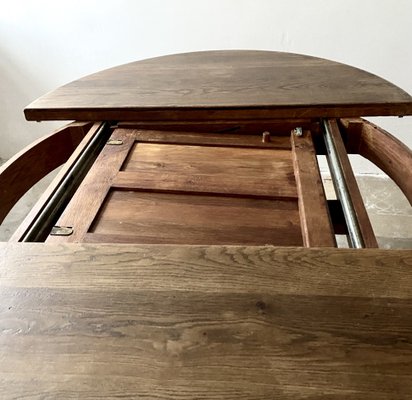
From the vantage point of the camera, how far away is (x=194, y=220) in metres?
0.88

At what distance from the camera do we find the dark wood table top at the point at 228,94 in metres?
1.09

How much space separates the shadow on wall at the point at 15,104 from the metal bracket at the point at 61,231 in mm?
1681

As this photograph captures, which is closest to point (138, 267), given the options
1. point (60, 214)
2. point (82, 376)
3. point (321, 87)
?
point (82, 376)

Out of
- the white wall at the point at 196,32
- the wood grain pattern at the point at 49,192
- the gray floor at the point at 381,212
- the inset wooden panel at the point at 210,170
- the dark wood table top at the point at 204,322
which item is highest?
the white wall at the point at 196,32

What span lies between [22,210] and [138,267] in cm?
173

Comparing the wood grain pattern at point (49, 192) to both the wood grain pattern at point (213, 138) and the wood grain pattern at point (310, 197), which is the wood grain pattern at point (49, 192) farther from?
the wood grain pattern at point (310, 197)

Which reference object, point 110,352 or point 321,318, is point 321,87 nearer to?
point 321,318

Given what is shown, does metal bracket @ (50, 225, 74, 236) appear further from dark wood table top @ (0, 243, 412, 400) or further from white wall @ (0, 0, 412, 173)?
white wall @ (0, 0, 412, 173)

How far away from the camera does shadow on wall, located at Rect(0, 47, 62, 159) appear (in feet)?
7.55

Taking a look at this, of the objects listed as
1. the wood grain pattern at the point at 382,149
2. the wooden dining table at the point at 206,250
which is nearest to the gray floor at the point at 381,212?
the wood grain pattern at the point at 382,149

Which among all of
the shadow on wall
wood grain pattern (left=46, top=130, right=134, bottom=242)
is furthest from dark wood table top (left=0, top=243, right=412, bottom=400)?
the shadow on wall

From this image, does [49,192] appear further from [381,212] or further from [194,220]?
[381,212]

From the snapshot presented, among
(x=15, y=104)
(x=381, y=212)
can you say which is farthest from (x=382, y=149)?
(x=15, y=104)

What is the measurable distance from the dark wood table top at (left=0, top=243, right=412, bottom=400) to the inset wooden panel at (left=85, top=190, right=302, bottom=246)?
12 cm
